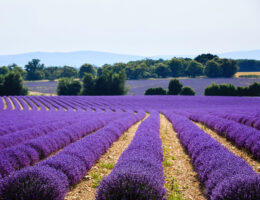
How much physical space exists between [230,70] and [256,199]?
8254 centimetres

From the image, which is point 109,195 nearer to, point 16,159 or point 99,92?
point 16,159

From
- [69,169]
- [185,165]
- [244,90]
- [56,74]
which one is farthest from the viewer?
[56,74]

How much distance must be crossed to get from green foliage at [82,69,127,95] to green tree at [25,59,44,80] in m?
49.7

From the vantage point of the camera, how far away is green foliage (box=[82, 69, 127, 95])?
5794 centimetres

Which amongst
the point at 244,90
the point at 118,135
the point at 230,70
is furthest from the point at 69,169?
the point at 230,70

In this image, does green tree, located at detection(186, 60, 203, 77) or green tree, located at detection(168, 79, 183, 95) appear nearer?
green tree, located at detection(168, 79, 183, 95)

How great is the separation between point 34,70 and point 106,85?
63.7 meters

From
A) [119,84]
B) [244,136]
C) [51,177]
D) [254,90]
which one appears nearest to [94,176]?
[51,177]

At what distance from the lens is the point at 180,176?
543 cm

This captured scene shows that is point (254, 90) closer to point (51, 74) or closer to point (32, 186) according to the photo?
point (32, 186)

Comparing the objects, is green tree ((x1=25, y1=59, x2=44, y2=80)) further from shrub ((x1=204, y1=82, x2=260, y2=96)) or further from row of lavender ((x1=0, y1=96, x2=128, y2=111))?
shrub ((x1=204, y1=82, x2=260, y2=96))

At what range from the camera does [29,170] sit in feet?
12.1

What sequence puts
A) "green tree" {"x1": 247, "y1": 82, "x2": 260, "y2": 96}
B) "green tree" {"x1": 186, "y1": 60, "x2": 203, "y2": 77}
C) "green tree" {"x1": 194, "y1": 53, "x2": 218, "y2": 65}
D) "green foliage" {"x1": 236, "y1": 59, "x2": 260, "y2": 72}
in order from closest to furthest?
"green tree" {"x1": 247, "y1": 82, "x2": 260, "y2": 96}, "green tree" {"x1": 186, "y1": 60, "x2": 203, "y2": 77}, "green tree" {"x1": 194, "y1": 53, "x2": 218, "y2": 65}, "green foliage" {"x1": 236, "y1": 59, "x2": 260, "y2": 72}

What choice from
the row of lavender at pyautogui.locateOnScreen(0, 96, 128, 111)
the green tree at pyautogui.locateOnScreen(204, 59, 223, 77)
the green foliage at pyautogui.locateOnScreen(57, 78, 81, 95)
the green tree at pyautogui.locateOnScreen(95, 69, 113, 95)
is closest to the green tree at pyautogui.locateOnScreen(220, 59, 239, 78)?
the green tree at pyautogui.locateOnScreen(204, 59, 223, 77)
